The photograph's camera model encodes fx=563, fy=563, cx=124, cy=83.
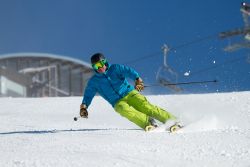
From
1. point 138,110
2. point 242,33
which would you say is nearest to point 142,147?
point 138,110

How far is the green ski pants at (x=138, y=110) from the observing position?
7035 mm

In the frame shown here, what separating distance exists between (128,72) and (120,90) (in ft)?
0.91

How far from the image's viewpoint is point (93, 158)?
454 centimetres

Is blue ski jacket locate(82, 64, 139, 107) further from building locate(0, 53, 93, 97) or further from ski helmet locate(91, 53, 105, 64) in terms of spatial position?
building locate(0, 53, 93, 97)

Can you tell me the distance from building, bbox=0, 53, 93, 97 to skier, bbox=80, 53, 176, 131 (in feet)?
122

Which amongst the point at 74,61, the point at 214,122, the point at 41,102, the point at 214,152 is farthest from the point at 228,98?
the point at 74,61

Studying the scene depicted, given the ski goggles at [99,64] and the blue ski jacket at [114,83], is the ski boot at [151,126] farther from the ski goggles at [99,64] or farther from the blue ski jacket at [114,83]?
the ski goggles at [99,64]

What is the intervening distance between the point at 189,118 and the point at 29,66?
4671cm

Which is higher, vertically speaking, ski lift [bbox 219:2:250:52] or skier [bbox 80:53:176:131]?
ski lift [bbox 219:2:250:52]

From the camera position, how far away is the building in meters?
46.5

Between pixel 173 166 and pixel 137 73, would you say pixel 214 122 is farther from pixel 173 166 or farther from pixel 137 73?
pixel 173 166

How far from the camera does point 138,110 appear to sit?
7.45 metres

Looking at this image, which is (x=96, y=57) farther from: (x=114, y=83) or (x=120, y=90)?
(x=120, y=90)

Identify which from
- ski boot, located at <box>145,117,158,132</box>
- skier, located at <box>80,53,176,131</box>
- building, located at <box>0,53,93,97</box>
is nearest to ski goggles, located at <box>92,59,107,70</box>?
skier, located at <box>80,53,176,131</box>
